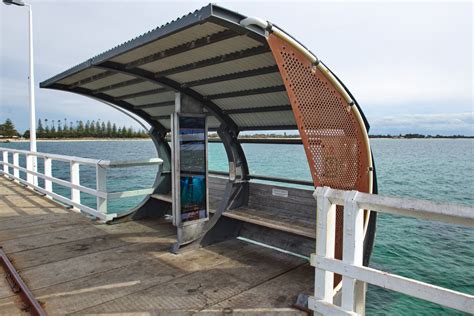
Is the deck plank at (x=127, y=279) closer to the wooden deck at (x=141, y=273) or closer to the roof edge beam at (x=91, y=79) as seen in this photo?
the wooden deck at (x=141, y=273)

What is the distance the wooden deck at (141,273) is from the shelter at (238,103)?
50cm

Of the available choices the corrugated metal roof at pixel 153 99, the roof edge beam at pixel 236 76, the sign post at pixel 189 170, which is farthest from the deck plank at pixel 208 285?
the corrugated metal roof at pixel 153 99

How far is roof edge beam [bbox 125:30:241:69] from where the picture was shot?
3.55 meters

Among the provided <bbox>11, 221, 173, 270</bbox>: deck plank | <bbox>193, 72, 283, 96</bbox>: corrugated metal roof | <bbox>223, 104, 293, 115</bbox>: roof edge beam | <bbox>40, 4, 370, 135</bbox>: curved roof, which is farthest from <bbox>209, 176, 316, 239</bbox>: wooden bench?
<bbox>193, 72, 283, 96</bbox>: corrugated metal roof

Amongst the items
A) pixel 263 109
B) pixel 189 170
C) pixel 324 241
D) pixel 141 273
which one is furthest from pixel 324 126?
pixel 141 273

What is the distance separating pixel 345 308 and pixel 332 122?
1913 mm

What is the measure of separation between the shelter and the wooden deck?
1.64 feet

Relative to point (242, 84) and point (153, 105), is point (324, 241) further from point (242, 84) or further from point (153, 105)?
point (153, 105)

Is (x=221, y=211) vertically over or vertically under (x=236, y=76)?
under

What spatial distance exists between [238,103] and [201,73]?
2.64 feet

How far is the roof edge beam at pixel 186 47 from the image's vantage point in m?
3.55

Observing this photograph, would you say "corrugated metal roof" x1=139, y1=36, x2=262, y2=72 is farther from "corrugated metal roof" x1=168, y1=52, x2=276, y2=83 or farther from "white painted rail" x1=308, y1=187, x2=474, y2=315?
"white painted rail" x1=308, y1=187, x2=474, y2=315

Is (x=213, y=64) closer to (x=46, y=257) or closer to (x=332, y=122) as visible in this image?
(x=332, y=122)

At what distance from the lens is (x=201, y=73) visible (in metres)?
4.73
